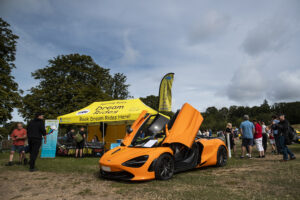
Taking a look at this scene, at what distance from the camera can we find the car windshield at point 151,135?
217 inches

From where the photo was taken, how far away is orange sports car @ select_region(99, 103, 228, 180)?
4.83 metres

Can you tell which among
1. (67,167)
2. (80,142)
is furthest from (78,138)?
(67,167)

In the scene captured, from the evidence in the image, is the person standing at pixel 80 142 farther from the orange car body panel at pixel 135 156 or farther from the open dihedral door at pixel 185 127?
the open dihedral door at pixel 185 127

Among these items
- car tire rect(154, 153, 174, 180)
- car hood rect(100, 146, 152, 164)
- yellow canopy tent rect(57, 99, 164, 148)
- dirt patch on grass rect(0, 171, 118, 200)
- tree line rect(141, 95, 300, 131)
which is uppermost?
tree line rect(141, 95, 300, 131)

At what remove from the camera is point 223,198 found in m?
3.54

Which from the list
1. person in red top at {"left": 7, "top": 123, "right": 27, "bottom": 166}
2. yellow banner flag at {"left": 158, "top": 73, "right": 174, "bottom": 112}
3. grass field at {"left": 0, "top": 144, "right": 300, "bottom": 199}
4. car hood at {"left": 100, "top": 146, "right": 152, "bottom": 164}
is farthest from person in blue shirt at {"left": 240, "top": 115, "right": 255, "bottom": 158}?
person in red top at {"left": 7, "top": 123, "right": 27, "bottom": 166}

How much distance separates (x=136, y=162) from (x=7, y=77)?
17.1 m

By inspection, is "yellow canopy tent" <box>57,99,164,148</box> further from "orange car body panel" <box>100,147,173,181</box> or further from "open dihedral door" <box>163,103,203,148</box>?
"orange car body panel" <box>100,147,173,181</box>

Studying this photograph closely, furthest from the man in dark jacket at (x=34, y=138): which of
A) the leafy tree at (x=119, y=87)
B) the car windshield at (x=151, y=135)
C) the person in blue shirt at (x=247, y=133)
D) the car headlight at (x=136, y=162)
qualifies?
the leafy tree at (x=119, y=87)

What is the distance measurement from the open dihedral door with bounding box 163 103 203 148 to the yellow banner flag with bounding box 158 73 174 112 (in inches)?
170

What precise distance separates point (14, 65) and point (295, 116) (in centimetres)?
10173

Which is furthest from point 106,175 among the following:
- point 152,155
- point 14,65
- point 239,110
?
point 239,110

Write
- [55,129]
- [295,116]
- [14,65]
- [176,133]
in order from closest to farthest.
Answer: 1. [176,133]
2. [55,129]
3. [14,65]
4. [295,116]

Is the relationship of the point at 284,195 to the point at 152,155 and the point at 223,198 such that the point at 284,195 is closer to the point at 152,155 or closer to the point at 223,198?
the point at 223,198
